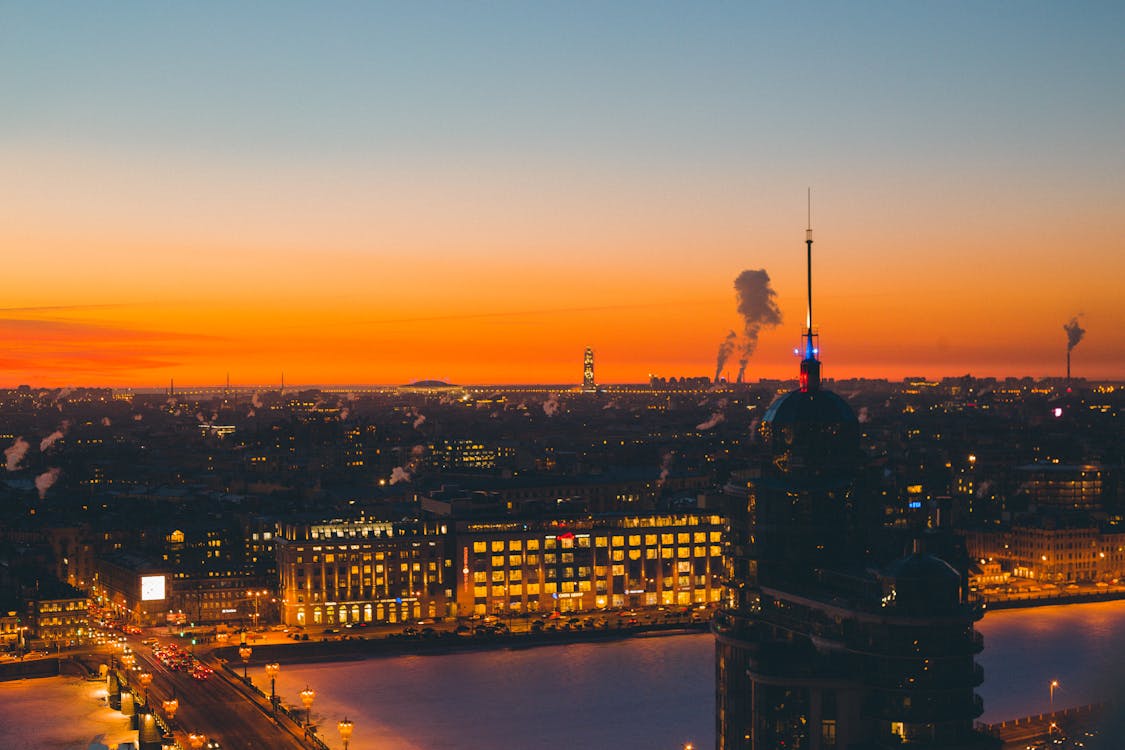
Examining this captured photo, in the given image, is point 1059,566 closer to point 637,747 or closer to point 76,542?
point 637,747

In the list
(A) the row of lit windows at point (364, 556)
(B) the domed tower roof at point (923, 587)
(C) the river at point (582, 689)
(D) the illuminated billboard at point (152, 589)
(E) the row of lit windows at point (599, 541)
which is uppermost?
(B) the domed tower roof at point (923, 587)

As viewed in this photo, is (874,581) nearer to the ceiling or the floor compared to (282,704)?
nearer to the ceiling

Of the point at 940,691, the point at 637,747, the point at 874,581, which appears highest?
the point at 874,581

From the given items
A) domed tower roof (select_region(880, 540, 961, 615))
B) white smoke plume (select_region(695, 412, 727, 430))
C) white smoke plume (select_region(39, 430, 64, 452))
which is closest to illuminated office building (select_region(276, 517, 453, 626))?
domed tower roof (select_region(880, 540, 961, 615))

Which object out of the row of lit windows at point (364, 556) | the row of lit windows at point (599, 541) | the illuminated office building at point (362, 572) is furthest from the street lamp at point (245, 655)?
the row of lit windows at point (599, 541)

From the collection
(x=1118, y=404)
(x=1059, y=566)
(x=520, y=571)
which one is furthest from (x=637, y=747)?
(x=1118, y=404)

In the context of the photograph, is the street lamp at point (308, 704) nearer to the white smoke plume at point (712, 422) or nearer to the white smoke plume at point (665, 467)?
the white smoke plume at point (665, 467)

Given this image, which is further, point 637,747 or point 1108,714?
point 637,747
